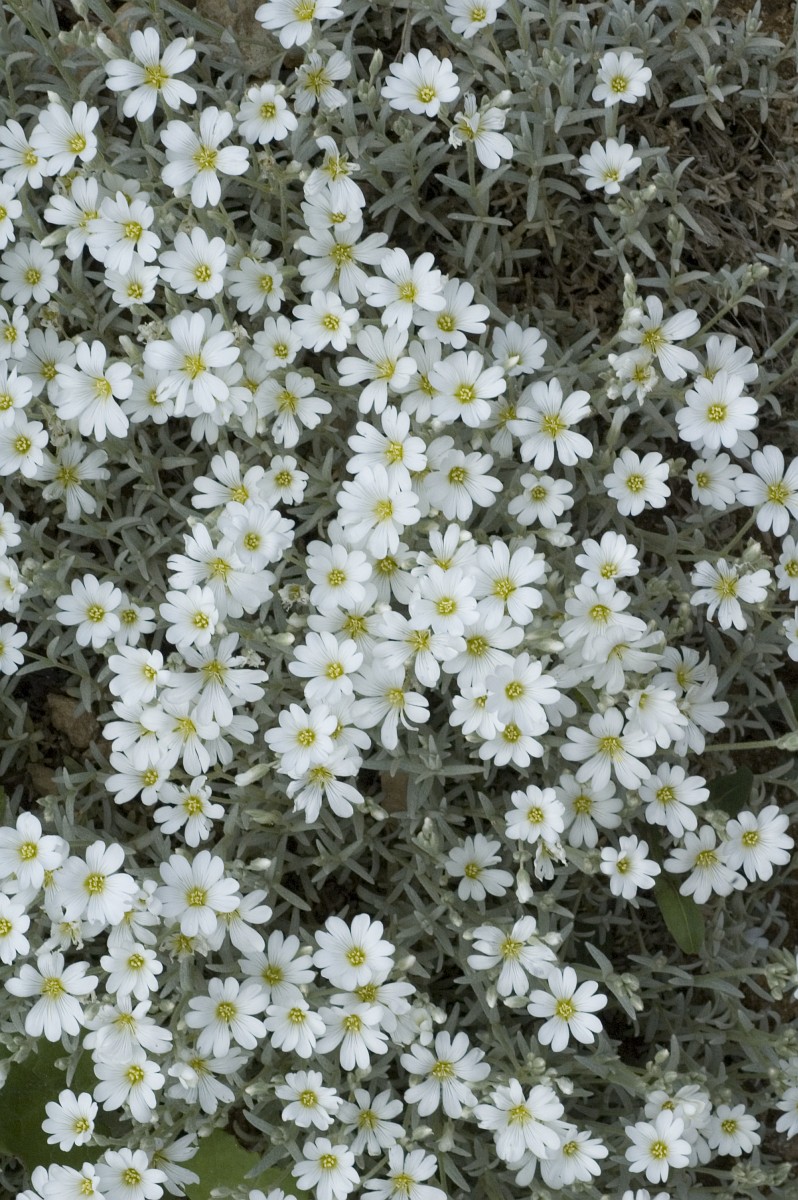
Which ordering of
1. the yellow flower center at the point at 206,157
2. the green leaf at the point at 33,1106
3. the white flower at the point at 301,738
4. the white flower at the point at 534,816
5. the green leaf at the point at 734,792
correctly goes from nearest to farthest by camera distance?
the white flower at the point at 301,738 < the white flower at the point at 534,816 < the yellow flower center at the point at 206,157 < the green leaf at the point at 33,1106 < the green leaf at the point at 734,792

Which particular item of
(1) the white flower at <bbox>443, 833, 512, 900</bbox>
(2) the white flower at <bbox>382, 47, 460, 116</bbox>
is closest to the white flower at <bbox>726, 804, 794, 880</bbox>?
(1) the white flower at <bbox>443, 833, 512, 900</bbox>

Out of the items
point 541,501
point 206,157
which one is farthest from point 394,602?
point 206,157

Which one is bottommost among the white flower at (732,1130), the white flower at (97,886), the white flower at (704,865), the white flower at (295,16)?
the white flower at (732,1130)

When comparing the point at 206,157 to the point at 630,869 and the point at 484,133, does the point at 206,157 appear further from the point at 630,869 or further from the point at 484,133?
the point at 630,869

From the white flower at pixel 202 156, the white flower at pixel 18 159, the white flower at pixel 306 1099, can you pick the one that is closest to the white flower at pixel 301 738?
the white flower at pixel 306 1099

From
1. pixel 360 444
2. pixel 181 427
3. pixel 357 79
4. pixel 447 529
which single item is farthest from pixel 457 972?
pixel 357 79

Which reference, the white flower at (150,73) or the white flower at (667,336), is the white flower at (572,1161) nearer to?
the white flower at (667,336)
